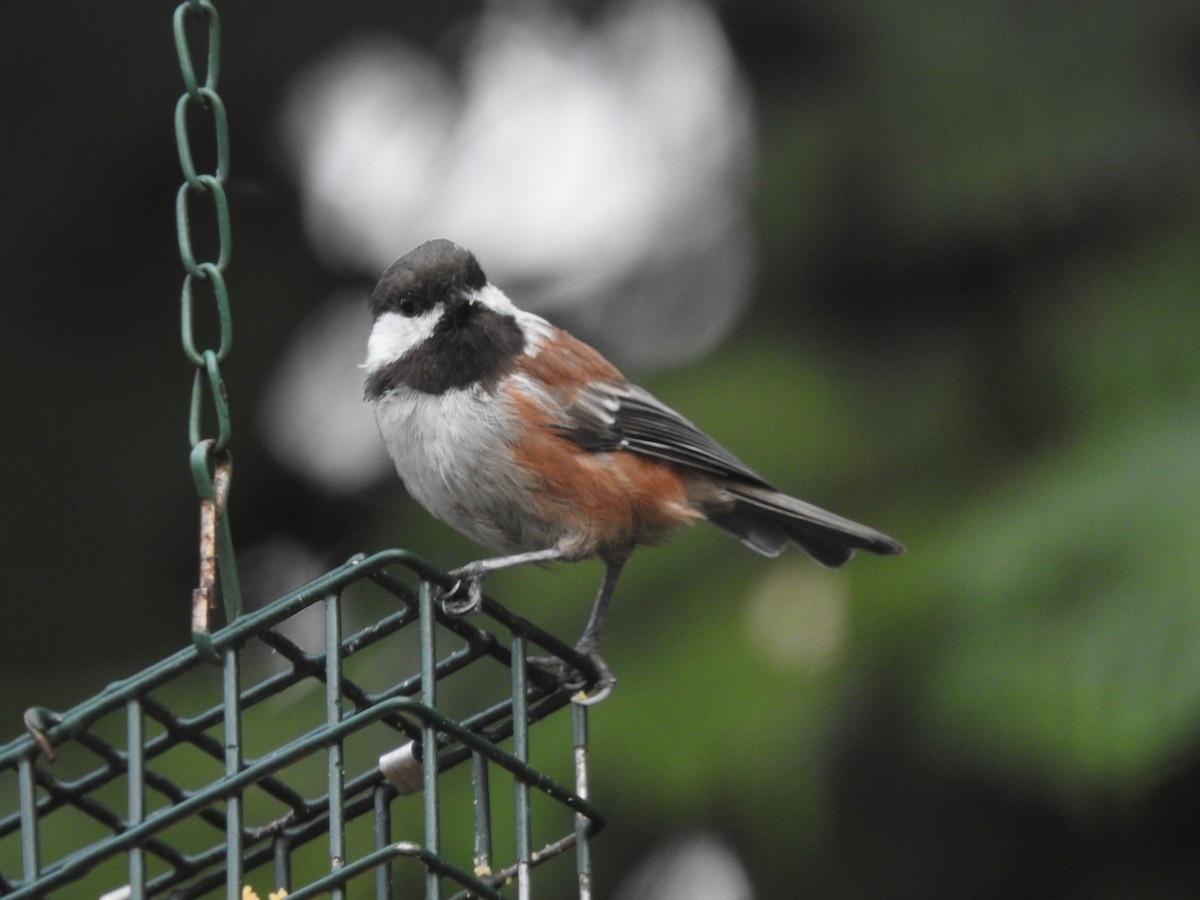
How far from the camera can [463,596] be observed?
3.24m

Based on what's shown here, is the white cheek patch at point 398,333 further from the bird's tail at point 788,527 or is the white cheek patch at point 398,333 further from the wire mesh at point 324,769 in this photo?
the bird's tail at point 788,527

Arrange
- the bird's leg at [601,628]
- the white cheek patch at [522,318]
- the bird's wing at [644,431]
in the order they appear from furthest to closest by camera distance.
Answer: the bird's wing at [644,431]
the white cheek patch at [522,318]
the bird's leg at [601,628]

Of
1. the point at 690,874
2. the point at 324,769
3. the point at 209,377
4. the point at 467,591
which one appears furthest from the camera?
the point at 690,874

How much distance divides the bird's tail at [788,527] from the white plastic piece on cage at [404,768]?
5.57 feet

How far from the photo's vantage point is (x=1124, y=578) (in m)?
3.62

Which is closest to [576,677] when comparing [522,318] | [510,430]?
[510,430]

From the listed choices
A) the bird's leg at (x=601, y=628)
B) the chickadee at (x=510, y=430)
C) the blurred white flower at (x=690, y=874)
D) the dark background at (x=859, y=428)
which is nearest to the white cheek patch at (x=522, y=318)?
the chickadee at (x=510, y=430)

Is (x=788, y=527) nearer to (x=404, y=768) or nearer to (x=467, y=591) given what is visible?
(x=467, y=591)

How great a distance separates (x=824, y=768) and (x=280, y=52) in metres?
3.40

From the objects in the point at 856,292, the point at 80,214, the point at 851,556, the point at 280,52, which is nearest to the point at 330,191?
the point at 280,52

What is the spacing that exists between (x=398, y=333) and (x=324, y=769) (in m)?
1.11

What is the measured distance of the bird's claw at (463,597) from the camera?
10.2 feet

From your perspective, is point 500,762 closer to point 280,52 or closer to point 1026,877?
point 1026,877

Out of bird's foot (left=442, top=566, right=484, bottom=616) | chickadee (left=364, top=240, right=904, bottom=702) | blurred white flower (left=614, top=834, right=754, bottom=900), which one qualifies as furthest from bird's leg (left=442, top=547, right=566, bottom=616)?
blurred white flower (left=614, top=834, right=754, bottom=900)
